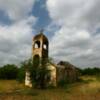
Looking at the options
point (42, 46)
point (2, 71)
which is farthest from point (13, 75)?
point (42, 46)

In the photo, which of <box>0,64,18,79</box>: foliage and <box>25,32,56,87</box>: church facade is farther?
<box>0,64,18,79</box>: foliage

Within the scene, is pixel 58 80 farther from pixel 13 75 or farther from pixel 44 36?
pixel 13 75

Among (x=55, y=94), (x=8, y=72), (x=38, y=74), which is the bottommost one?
(x=55, y=94)

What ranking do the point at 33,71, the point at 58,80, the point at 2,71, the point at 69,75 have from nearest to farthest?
1. the point at 33,71
2. the point at 58,80
3. the point at 69,75
4. the point at 2,71

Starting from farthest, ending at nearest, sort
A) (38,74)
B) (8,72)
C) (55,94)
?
(8,72) < (38,74) < (55,94)

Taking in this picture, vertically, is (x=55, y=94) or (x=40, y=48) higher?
(x=40, y=48)


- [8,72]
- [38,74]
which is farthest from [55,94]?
[8,72]

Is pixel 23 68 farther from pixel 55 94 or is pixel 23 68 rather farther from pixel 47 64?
pixel 55 94

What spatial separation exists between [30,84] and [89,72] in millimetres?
50087

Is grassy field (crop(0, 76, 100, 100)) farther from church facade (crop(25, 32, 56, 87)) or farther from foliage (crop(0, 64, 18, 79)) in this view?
foliage (crop(0, 64, 18, 79))

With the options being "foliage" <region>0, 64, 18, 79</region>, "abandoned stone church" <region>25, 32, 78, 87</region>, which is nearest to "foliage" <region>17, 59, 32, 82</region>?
"abandoned stone church" <region>25, 32, 78, 87</region>

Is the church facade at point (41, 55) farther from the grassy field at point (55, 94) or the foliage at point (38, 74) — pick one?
the grassy field at point (55, 94)

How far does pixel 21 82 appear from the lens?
4897cm

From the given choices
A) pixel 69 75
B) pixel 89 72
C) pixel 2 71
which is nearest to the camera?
pixel 69 75
